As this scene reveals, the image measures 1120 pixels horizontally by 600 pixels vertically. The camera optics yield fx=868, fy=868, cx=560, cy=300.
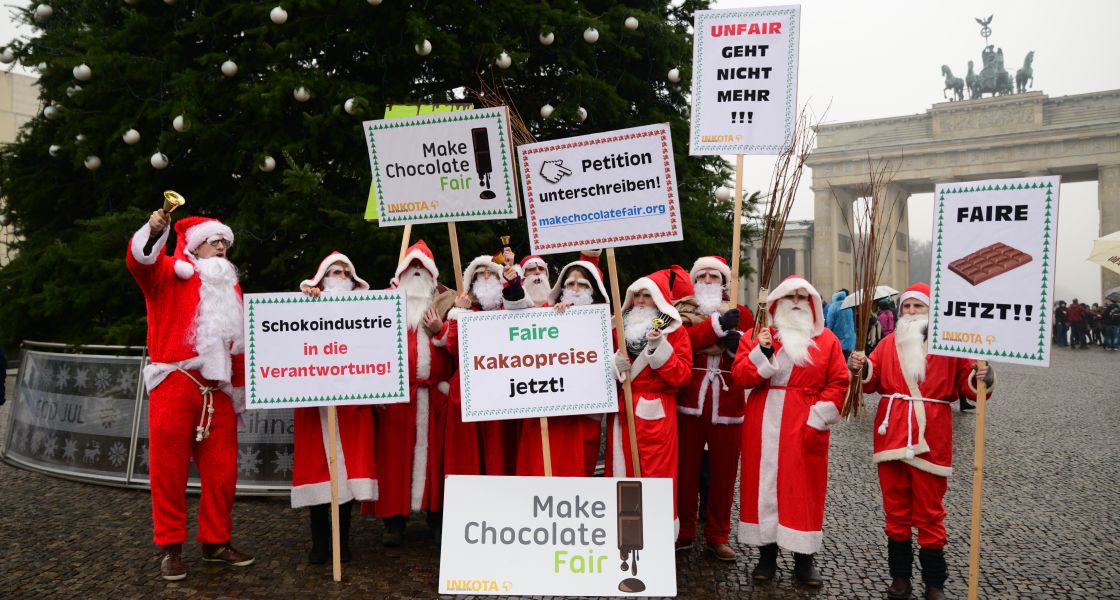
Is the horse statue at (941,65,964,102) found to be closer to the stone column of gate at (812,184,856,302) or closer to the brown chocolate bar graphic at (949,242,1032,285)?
the stone column of gate at (812,184,856,302)

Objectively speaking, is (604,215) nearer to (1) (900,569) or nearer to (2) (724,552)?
(2) (724,552)

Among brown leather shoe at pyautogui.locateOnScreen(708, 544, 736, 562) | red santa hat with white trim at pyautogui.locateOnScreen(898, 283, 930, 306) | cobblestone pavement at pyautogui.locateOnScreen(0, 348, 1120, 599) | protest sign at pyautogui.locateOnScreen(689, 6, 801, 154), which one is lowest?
cobblestone pavement at pyautogui.locateOnScreen(0, 348, 1120, 599)

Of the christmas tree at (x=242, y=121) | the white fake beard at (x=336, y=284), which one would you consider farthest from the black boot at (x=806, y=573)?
the christmas tree at (x=242, y=121)

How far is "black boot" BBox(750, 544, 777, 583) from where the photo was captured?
5299 millimetres

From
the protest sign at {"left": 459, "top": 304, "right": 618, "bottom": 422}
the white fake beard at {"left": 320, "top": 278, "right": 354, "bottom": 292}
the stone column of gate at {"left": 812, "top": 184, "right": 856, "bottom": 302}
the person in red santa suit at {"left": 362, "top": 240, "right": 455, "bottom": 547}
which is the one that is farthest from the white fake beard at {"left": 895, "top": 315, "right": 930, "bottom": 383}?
the stone column of gate at {"left": 812, "top": 184, "right": 856, "bottom": 302}

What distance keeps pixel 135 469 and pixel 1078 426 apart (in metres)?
11.9

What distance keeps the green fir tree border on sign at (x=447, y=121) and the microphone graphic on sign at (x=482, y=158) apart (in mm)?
84

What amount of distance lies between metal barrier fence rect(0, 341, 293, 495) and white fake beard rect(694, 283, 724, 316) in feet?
12.2

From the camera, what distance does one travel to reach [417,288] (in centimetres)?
609

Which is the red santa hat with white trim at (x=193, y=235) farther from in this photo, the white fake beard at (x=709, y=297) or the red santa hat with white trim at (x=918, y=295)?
the red santa hat with white trim at (x=918, y=295)

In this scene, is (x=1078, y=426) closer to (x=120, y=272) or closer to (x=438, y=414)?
(x=438, y=414)

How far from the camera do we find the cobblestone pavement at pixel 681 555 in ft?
16.9

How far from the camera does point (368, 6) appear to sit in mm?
8672

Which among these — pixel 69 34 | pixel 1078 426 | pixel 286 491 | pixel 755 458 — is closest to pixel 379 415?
pixel 286 491
